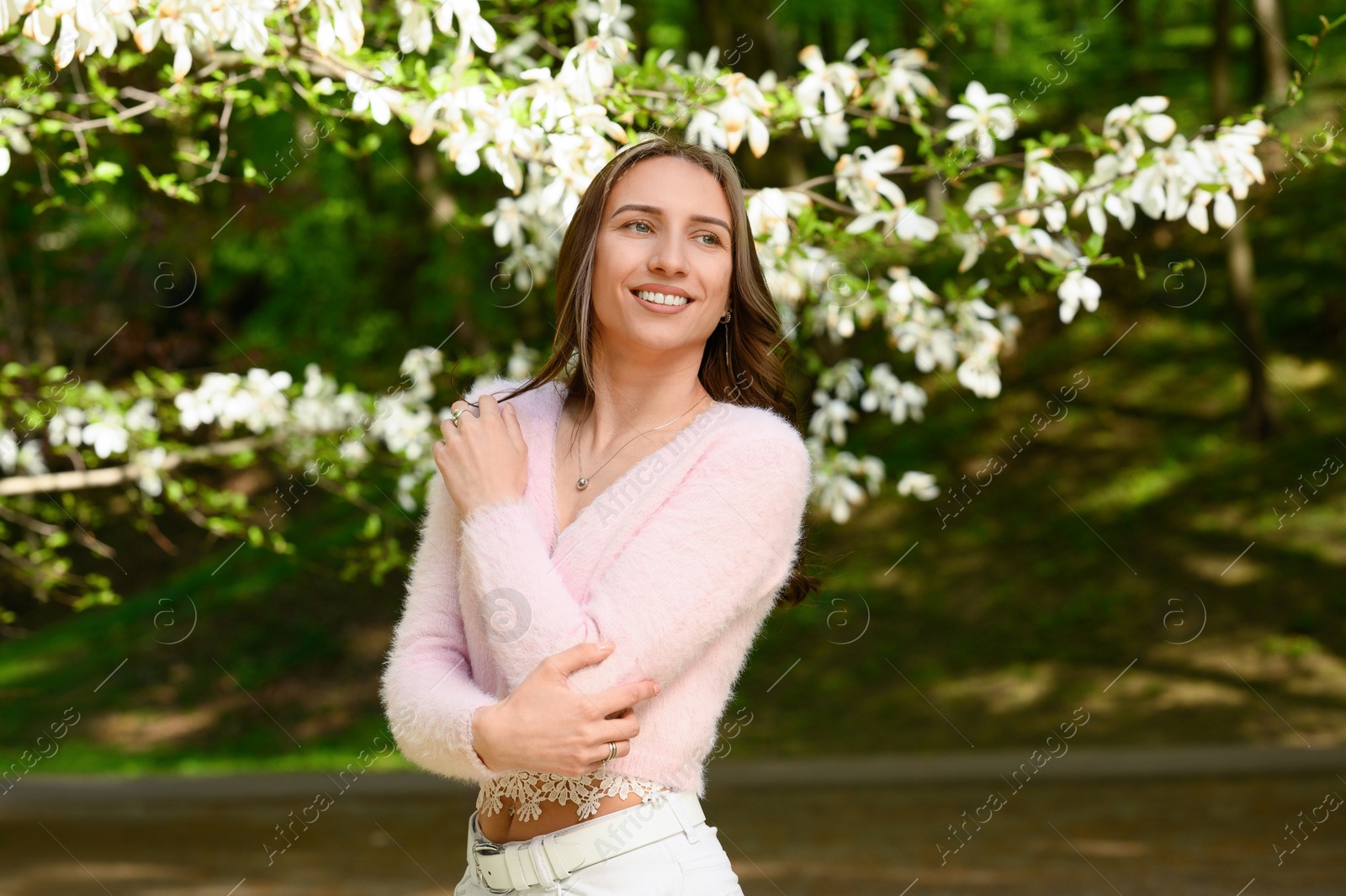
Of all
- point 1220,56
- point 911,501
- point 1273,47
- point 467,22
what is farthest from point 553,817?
point 1273,47

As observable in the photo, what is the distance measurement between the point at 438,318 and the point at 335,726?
Answer: 19.3ft

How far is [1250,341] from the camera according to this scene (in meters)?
14.8

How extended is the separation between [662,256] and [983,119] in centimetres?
201

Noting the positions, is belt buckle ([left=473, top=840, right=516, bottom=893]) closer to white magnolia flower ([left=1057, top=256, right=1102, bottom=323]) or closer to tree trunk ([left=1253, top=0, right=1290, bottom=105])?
white magnolia flower ([left=1057, top=256, right=1102, bottom=323])

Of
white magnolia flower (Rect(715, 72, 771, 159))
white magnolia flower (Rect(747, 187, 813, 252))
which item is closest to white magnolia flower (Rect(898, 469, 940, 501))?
white magnolia flower (Rect(747, 187, 813, 252))

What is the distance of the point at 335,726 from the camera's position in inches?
592

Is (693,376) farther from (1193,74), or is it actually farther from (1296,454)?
(1193,74)

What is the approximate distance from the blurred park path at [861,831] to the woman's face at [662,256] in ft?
22.4

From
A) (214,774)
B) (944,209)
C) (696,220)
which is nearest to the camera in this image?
(696,220)

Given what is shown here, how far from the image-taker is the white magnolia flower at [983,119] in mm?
3736

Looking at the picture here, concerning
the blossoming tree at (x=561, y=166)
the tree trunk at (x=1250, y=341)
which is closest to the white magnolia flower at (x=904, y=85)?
the blossoming tree at (x=561, y=166)

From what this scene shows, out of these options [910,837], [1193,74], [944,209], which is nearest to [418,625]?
[944,209]

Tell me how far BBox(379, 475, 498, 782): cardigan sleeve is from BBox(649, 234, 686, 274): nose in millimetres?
507

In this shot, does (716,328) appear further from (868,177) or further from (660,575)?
(868,177)
